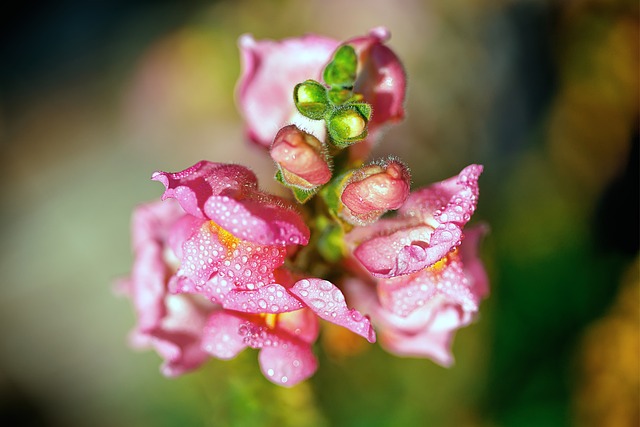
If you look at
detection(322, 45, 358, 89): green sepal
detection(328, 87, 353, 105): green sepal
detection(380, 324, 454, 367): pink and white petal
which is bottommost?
detection(380, 324, 454, 367): pink and white petal

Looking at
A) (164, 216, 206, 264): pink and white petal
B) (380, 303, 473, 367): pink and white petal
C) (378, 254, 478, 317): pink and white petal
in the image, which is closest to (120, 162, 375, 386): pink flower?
(164, 216, 206, 264): pink and white petal

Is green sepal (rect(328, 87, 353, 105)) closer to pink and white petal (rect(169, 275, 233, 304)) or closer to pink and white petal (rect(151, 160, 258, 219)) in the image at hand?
pink and white petal (rect(151, 160, 258, 219))

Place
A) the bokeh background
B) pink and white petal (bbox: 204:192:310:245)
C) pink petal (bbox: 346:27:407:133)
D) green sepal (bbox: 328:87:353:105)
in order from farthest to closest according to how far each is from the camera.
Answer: the bokeh background, pink petal (bbox: 346:27:407:133), green sepal (bbox: 328:87:353:105), pink and white petal (bbox: 204:192:310:245)

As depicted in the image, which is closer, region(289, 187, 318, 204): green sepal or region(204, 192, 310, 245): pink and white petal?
region(204, 192, 310, 245): pink and white petal

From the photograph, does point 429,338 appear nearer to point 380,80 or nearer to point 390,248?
point 390,248

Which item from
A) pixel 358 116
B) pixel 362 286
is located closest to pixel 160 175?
pixel 358 116

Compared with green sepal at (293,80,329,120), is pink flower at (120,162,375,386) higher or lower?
lower

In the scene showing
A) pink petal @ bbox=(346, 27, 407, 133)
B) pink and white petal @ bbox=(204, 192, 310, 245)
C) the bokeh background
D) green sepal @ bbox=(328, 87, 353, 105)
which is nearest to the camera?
pink and white petal @ bbox=(204, 192, 310, 245)

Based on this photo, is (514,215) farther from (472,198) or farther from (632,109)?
(472,198)
